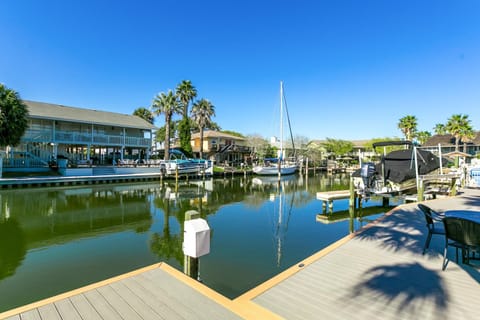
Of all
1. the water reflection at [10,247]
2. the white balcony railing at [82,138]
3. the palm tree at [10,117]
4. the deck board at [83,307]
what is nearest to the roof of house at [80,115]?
the white balcony railing at [82,138]

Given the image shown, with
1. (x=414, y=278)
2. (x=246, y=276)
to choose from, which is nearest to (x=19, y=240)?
(x=246, y=276)

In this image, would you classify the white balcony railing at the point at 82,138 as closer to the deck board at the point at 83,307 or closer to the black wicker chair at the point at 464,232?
the deck board at the point at 83,307

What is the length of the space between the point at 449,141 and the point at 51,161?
55012mm

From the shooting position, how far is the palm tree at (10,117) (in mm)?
18125

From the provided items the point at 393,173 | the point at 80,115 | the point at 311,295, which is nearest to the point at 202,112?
the point at 80,115

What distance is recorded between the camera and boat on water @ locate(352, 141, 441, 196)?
39.2ft

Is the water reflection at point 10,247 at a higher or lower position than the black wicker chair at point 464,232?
lower

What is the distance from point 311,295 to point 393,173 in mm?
11003

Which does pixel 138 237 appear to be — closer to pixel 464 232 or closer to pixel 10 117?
pixel 464 232

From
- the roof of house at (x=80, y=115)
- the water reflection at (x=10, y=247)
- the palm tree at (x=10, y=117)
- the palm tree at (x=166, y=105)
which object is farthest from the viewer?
the palm tree at (x=166, y=105)

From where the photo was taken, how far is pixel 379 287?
3.64 meters

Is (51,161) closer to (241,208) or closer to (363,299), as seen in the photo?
(241,208)

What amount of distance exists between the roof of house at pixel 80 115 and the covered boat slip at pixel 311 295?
87.2ft

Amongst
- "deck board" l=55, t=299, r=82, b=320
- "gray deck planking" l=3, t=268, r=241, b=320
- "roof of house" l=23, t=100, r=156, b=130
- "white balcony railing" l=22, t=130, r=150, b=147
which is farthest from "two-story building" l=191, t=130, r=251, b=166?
"deck board" l=55, t=299, r=82, b=320
